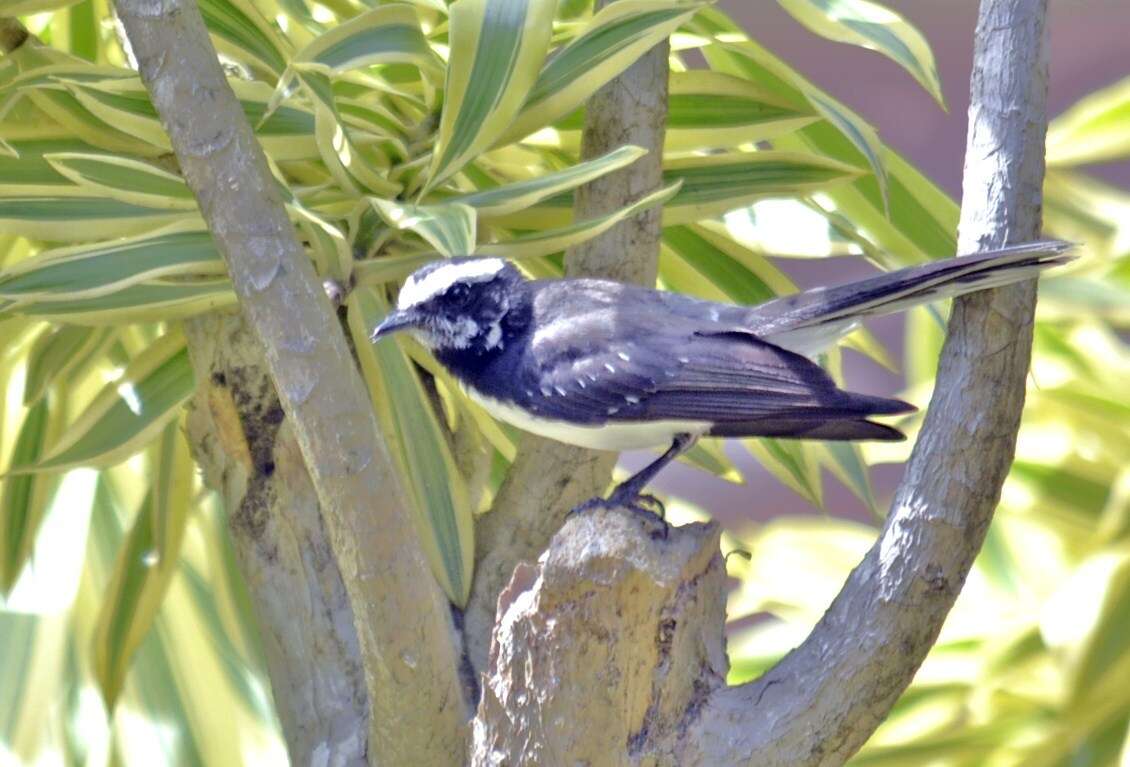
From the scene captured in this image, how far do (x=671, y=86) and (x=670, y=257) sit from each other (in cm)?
20

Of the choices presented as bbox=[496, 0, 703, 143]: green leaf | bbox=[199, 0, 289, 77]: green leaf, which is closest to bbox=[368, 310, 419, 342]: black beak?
bbox=[496, 0, 703, 143]: green leaf

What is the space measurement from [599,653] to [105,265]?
64 centimetres

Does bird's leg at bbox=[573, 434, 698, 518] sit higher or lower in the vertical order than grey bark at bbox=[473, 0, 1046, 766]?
higher

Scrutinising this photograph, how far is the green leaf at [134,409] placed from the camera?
1539mm

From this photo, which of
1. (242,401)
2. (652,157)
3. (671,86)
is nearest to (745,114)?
(671,86)

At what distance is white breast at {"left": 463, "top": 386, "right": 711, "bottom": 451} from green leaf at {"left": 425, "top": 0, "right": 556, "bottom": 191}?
25 centimetres

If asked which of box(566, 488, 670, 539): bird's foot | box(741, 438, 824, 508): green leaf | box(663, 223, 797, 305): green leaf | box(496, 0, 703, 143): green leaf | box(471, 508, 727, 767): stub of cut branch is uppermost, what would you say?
box(496, 0, 703, 143): green leaf

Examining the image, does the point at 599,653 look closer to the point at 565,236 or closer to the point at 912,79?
the point at 565,236

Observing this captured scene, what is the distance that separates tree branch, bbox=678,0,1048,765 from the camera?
978mm

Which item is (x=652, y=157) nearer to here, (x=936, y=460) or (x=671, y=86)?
(x=671, y=86)

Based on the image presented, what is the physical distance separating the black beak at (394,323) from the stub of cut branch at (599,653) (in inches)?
12.9

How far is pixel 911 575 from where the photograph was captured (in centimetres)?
98

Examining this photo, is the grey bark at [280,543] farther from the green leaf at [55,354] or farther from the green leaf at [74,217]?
the green leaf at [55,354]

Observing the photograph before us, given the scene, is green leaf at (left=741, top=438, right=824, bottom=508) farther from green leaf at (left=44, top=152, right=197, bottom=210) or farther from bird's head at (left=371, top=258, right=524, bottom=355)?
green leaf at (left=44, top=152, right=197, bottom=210)
